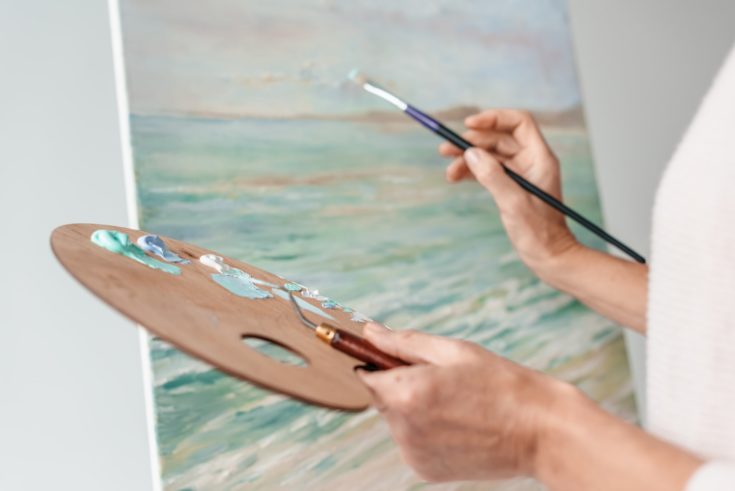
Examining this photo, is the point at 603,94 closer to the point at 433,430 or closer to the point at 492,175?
the point at 492,175

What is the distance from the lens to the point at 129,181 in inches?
27.1

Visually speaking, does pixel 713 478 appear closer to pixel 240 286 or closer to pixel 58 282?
pixel 240 286

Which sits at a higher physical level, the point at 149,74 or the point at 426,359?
the point at 149,74

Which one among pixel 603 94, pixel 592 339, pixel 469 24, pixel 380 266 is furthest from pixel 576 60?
pixel 380 266

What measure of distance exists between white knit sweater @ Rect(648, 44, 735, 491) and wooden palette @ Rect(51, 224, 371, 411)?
8.5 inches

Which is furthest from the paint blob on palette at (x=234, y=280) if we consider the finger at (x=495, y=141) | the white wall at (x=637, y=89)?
the white wall at (x=637, y=89)

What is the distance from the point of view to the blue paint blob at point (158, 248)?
48 cm

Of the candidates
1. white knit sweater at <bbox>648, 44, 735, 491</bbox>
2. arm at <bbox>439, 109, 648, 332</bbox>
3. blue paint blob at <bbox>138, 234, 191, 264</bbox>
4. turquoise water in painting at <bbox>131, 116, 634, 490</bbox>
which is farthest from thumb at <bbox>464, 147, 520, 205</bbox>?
blue paint blob at <bbox>138, 234, 191, 264</bbox>

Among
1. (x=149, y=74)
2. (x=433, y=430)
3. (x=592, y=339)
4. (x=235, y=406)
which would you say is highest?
(x=149, y=74)

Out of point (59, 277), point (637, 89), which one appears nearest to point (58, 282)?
point (59, 277)

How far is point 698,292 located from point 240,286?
29cm

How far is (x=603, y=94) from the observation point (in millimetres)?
1200

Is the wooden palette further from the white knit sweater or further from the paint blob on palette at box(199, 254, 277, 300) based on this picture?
the white knit sweater

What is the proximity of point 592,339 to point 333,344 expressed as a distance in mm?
736
